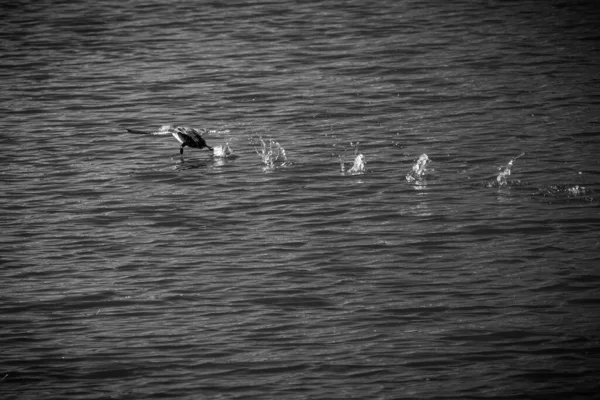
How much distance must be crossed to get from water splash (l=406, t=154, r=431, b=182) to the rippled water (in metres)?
0.08

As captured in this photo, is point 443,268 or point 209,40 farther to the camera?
point 209,40

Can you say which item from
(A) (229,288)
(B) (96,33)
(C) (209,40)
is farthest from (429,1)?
(A) (229,288)

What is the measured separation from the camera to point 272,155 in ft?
49.7

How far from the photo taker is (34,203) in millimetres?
13617

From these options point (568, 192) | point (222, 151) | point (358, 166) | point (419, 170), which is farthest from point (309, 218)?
point (222, 151)

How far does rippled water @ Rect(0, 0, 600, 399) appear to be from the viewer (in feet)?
29.3

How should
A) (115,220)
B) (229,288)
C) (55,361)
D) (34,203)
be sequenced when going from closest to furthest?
(55,361) → (229,288) → (115,220) → (34,203)

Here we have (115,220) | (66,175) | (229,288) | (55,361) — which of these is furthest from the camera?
(66,175)

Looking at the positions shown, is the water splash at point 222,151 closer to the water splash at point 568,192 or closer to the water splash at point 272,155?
the water splash at point 272,155

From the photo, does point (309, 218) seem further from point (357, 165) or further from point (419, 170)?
point (419, 170)

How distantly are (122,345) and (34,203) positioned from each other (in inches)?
189

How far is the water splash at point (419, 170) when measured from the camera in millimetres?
13742

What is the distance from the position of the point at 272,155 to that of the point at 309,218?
2.82 m

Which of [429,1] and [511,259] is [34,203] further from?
[429,1]
